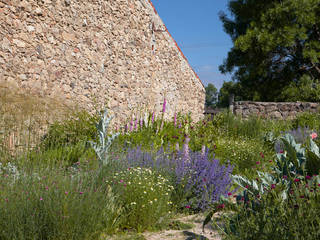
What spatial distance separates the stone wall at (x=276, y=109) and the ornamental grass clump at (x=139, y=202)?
9.29 meters

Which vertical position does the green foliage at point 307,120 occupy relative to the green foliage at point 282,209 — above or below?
above

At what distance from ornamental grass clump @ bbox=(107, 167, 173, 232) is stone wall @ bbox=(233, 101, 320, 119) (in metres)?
9.29

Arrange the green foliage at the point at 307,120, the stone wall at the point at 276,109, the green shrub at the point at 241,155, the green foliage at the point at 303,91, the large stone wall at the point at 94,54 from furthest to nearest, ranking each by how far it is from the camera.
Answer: the green foliage at the point at 303,91 < the stone wall at the point at 276,109 < the green foliage at the point at 307,120 < the green shrub at the point at 241,155 < the large stone wall at the point at 94,54

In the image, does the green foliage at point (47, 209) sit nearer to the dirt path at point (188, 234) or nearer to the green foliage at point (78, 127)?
the dirt path at point (188, 234)

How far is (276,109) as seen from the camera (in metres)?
12.6

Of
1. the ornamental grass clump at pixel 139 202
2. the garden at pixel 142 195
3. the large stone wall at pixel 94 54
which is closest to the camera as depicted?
the garden at pixel 142 195

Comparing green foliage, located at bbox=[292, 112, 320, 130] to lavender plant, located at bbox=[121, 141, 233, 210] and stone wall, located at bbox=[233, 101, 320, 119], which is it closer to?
stone wall, located at bbox=[233, 101, 320, 119]

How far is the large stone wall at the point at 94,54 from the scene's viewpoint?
5.80 m

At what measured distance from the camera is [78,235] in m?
2.80

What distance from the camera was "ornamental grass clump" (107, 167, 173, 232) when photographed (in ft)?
11.6

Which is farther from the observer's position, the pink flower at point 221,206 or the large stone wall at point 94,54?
the large stone wall at point 94,54

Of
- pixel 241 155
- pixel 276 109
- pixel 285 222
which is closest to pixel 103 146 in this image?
pixel 285 222

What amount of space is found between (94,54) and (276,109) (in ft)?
25.7

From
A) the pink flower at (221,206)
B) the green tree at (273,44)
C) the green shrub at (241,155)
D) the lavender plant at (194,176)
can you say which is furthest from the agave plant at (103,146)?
the green tree at (273,44)
